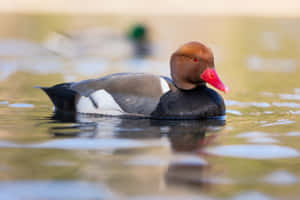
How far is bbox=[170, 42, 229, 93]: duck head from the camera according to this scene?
5812mm

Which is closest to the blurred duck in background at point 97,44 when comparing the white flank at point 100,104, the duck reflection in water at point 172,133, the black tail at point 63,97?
the black tail at point 63,97

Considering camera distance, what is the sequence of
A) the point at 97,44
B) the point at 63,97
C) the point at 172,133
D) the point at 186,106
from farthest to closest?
the point at 97,44 → the point at 63,97 → the point at 186,106 → the point at 172,133

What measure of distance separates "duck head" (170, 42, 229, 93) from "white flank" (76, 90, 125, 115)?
Answer: 0.73 meters

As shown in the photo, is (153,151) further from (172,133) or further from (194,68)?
(194,68)

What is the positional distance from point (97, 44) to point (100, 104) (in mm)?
10240

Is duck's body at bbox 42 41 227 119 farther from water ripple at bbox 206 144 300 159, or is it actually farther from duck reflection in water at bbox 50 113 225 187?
water ripple at bbox 206 144 300 159

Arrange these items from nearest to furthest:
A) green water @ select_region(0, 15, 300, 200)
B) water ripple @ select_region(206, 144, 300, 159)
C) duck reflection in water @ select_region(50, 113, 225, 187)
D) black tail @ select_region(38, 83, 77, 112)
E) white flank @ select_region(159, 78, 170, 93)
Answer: green water @ select_region(0, 15, 300, 200) < duck reflection in water @ select_region(50, 113, 225, 187) < water ripple @ select_region(206, 144, 300, 159) < white flank @ select_region(159, 78, 170, 93) < black tail @ select_region(38, 83, 77, 112)

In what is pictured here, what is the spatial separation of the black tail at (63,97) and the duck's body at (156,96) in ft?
0.75

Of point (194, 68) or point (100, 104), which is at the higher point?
point (194, 68)

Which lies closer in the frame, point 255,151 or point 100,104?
point 255,151

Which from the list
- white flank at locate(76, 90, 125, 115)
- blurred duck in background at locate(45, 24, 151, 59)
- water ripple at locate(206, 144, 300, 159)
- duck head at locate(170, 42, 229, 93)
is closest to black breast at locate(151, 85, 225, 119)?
duck head at locate(170, 42, 229, 93)

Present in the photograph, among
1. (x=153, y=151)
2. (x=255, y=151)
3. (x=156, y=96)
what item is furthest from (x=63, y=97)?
(x=255, y=151)

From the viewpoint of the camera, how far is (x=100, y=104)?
612 cm

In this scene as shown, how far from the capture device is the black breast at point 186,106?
5750 mm
